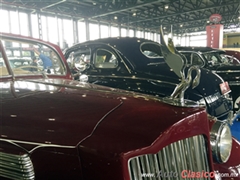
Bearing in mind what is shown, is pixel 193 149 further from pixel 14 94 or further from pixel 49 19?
pixel 49 19

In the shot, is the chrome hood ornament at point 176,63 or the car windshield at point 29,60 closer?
the chrome hood ornament at point 176,63

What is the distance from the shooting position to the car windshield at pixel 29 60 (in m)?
2.17

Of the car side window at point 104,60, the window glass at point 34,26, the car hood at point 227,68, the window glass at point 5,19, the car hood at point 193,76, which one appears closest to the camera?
the car hood at point 193,76

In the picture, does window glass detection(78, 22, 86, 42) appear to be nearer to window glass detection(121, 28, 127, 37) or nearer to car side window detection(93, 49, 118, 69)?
window glass detection(121, 28, 127, 37)

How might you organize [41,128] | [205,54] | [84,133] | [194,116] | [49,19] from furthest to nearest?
[49,19] < [205,54] < [194,116] < [41,128] < [84,133]

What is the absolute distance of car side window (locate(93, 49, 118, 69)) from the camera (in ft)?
13.3

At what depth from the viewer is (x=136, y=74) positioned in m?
3.62

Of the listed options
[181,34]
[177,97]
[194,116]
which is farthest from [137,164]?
[181,34]

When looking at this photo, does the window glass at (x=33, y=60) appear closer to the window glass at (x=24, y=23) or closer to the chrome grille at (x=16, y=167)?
the chrome grille at (x=16, y=167)

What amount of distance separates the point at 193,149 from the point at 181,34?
108 feet

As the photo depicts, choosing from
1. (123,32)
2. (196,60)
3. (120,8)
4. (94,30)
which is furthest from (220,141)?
(123,32)

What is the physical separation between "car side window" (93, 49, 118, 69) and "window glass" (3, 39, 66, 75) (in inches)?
52.1

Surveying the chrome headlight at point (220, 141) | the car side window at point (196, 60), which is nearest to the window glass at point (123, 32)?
the car side window at point (196, 60)

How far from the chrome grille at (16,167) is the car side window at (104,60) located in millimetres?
2983
